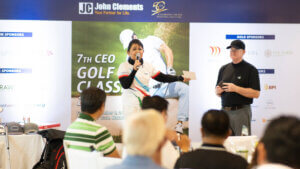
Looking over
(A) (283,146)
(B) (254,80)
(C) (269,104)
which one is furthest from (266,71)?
(A) (283,146)

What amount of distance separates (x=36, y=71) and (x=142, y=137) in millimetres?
5045

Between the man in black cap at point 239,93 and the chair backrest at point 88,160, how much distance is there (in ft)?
11.5

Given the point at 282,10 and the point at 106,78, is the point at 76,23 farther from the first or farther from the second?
the point at 282,10

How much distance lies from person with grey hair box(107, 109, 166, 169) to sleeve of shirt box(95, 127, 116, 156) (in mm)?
1270

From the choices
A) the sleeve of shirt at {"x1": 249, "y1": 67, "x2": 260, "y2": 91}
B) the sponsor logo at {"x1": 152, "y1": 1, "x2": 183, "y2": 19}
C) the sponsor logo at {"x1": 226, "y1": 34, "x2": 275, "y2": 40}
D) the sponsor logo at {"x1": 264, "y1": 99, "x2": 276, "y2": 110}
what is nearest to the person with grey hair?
the sleeve of shirt at {"x1": 249, "y1": 67, "x2": 260, "y2": 91}

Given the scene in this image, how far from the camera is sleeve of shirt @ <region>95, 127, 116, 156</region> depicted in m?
3.00

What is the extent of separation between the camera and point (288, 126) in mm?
1645

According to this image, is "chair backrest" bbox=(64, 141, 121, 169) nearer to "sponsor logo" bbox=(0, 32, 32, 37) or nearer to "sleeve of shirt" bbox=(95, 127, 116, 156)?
"sleeve of shirt" bbox=(95, 127, 116, 156)

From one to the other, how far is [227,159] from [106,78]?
4253 mm

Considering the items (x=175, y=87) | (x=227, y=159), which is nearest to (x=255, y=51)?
(x=175, y=87)

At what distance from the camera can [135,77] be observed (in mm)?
6293

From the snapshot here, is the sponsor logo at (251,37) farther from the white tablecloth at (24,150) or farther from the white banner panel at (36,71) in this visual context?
the white tablecloth at (24,150)

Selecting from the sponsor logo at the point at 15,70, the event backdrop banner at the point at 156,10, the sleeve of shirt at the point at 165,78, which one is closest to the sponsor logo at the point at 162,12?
the event backdrop banner at the point at 156,10

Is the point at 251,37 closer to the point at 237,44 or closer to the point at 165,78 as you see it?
the point at 237,44
